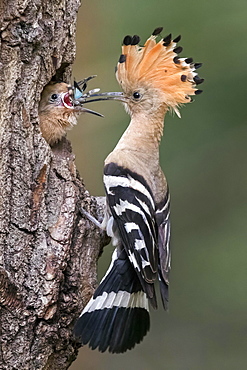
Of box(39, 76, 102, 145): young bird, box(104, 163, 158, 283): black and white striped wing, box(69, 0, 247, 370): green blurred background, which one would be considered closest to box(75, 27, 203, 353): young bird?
box(104, 163, 158, 283): black and white striped wing

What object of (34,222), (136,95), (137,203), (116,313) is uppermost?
(136,95)

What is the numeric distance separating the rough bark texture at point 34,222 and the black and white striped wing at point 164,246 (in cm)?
22

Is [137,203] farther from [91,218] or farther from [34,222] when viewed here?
[34,222]

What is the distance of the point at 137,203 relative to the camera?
2.61 m

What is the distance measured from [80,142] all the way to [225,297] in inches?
44.0

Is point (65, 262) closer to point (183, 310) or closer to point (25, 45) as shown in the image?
point (25, 45)

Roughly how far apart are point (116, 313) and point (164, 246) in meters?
0.31

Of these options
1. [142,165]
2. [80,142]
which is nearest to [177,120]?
[80,142]

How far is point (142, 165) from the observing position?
2760 millimetres

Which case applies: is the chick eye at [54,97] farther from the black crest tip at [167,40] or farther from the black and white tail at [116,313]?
the black and white tail at [116,313]

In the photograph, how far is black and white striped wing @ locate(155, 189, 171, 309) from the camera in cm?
251

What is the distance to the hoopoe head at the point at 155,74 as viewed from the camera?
8.87 ft

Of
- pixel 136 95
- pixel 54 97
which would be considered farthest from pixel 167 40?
pixel 54 97

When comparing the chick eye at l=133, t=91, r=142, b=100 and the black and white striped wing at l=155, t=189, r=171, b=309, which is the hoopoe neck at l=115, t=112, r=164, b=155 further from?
the black and white striped wing at l=155, t=189, r=171, b=309
